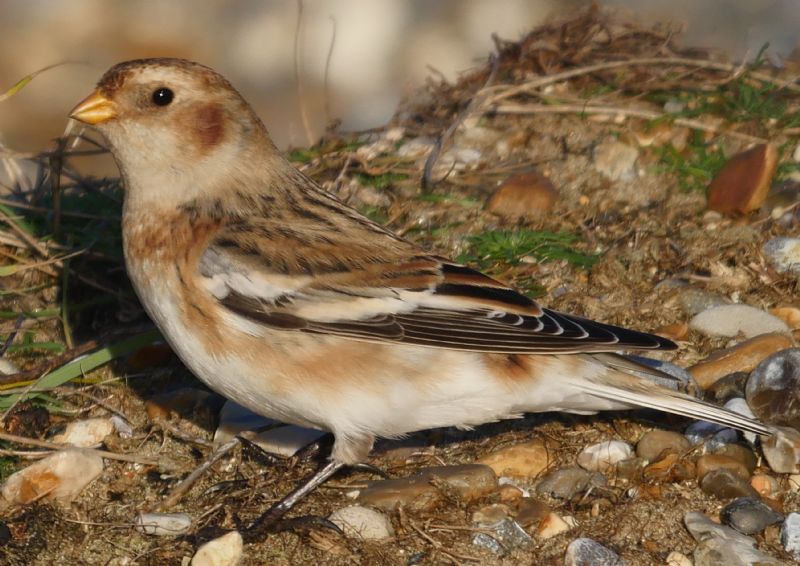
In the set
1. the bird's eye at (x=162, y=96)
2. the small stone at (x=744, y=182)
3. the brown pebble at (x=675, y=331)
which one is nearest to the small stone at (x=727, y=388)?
the brown pebble at (x=675, y=331)

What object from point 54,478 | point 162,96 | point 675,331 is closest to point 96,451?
point 54,478

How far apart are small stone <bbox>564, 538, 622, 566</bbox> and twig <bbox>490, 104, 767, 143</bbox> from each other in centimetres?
256

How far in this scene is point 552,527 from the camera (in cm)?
345

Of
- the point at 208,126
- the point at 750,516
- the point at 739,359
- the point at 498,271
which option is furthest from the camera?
the point at 498,271

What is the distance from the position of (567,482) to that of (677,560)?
440 mm

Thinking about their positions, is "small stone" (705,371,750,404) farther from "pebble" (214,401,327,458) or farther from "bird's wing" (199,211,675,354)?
"pebble" (214,401,327,458)

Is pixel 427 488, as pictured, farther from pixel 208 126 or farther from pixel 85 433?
pixel 208 126

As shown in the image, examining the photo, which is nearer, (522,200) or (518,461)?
(518,461)

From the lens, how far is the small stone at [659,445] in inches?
145

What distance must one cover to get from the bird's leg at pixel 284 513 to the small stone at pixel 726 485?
1049 millimetres

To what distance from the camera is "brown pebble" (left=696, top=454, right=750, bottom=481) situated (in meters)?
3.61

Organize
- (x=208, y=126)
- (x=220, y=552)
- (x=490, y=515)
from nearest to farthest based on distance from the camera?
(x=220, y=552)
(x=490, y=515)
(x=208, y=126)

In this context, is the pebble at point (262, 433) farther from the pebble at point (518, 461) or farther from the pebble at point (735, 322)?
the pebble at point (735, 322)

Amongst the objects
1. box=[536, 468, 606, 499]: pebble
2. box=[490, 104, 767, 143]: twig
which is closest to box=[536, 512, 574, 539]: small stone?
box=[536, 468, 606, 499]: pebble
